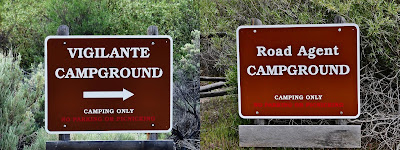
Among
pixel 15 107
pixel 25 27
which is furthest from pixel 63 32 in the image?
pixel 25 27

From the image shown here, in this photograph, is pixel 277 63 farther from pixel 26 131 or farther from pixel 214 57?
pixel 26 131

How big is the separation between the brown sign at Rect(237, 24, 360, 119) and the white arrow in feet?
3.16

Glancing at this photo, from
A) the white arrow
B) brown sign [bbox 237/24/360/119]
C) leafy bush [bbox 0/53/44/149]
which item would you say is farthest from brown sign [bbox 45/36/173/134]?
leafy bush [bbox 0/53/44/149]

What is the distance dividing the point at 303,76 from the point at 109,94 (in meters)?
1.49

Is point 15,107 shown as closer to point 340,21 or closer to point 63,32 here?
point 63,32

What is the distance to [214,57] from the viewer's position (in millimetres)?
6141

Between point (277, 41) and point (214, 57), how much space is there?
87.1 inches

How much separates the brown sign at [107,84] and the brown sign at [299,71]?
2.55ft

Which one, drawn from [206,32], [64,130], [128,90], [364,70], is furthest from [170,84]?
[206,32]

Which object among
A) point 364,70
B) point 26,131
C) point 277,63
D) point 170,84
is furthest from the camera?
point 26,131

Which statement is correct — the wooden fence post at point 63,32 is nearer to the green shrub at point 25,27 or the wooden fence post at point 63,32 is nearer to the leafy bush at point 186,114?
the leafy bush at point 186,114

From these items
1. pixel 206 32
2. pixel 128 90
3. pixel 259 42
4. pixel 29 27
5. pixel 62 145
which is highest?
pixel 29 27

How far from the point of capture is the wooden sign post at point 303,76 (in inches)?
152

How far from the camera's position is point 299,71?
3932 mm
